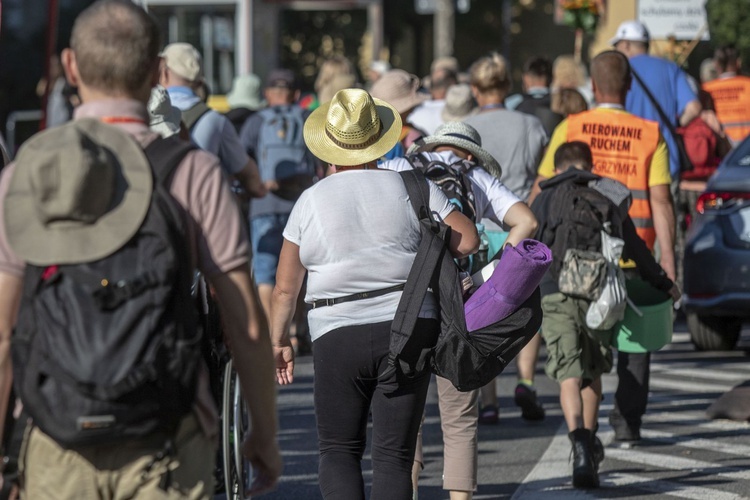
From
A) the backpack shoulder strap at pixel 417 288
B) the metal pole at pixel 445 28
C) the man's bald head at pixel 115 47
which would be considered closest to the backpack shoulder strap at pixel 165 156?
the man's bald head at pixel 115 47

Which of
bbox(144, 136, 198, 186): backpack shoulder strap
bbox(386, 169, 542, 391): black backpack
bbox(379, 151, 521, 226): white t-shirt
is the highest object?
bbox(144, 136, 198, 186): backpack shoulder strap

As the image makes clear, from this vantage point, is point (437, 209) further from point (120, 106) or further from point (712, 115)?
point (712, 115)

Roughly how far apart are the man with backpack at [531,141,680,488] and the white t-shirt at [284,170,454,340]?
2076 millimetres

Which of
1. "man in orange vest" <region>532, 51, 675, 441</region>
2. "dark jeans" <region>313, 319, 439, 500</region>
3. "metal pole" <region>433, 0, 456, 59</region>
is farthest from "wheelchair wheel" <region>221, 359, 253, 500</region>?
"metal pole" <region>433, 0, 456, 59</region>

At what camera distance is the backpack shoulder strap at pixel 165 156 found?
3.17m

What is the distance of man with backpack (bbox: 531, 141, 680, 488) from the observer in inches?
263

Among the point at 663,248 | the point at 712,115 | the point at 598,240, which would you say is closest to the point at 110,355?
the point at 598,240

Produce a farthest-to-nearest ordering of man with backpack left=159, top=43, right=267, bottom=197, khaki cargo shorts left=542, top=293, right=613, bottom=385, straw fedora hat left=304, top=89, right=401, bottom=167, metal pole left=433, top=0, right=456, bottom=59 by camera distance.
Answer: metal pole left=433, top=0, right=456, bottom=59 < man with backpack left=159, top=43, right=267, bottom=197 < khaki cargo shorts left=542, top=293, right=613, bottom=385 < straw fedora hat left=304, top=89, right=401, bottom=167

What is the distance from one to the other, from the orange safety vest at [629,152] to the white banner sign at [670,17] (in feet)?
37.0

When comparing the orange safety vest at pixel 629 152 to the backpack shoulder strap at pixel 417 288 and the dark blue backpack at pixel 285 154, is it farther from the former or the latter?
the dark blue backpack at pixel 285 154

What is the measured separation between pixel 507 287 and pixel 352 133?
75cm

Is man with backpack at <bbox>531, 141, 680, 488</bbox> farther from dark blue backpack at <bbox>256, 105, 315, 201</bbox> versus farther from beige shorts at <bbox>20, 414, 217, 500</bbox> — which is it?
beige shorts at <bbox>20, 414, 217, 500</bbox>

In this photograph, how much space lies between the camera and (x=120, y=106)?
3.25m

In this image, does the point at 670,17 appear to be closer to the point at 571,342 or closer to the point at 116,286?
the point at 571,342
